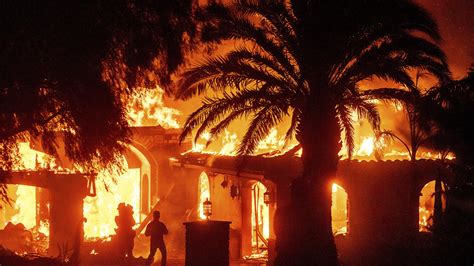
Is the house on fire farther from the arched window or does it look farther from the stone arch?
the arched window

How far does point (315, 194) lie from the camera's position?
13.5 metres

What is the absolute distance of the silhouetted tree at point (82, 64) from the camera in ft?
31.8

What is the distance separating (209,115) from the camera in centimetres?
1480

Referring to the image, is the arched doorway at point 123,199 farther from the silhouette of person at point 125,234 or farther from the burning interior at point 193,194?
the silhouette of person at point 125,234

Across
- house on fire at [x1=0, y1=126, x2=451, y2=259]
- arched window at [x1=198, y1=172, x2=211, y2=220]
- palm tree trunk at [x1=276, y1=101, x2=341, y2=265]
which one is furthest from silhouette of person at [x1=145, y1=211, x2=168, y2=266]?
arched window at [x1=198, y1=172, x2=211, y2=220]

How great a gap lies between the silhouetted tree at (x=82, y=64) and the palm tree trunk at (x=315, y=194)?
3.61 meters

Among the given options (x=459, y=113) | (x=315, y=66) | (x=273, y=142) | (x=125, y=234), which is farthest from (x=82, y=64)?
(x=273, y=142)

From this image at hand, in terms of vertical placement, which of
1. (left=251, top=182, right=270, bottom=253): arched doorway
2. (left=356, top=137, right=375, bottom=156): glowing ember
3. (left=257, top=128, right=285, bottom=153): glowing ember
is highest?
(left=257, top=128, right=285, bottom=153): glowing ember

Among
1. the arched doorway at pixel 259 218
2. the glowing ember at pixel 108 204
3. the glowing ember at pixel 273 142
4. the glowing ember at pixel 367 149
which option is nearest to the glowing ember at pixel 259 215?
the arched doorway at pixel 259 218

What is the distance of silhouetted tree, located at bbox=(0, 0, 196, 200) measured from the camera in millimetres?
→ 9695

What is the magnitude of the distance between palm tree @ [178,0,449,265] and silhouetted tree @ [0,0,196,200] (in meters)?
1.60

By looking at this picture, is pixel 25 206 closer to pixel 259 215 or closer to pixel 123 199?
pixel 123 199

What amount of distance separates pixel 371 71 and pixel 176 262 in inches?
338

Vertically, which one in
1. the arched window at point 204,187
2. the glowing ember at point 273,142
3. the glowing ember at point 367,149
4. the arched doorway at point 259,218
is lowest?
the arched doorway at point 259,218
